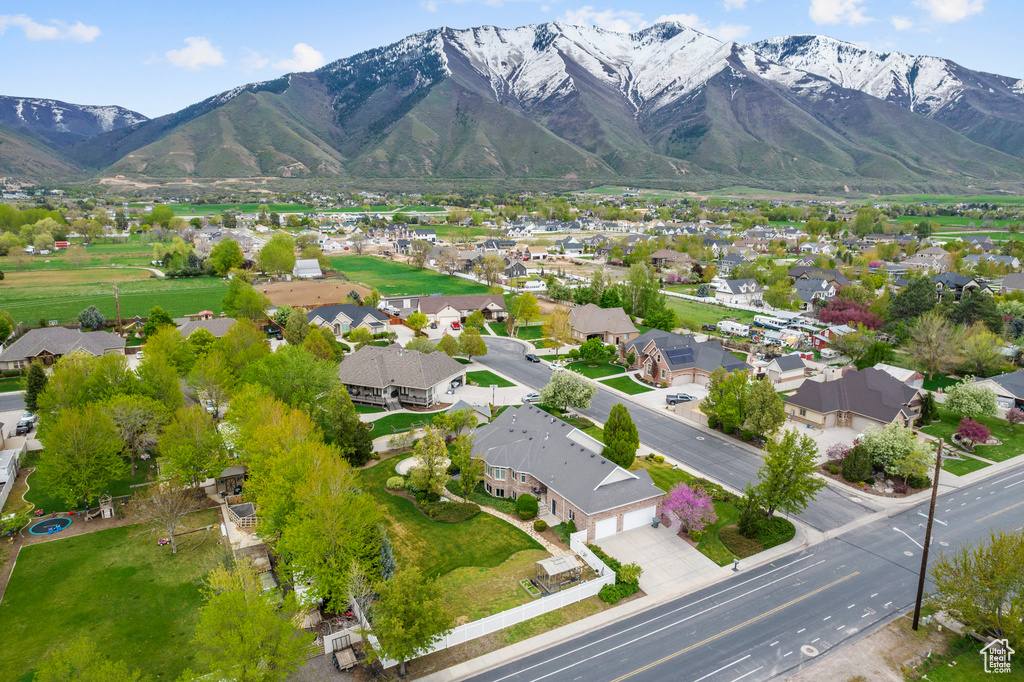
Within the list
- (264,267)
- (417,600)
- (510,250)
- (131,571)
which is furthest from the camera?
(510,250)

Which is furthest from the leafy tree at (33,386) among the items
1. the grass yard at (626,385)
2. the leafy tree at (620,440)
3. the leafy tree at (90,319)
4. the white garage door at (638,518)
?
the grass yard at (626,385)

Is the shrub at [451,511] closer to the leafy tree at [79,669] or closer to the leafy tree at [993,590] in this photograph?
the leafy tree at [79,669]

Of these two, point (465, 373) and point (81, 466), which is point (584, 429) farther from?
point (81, 466)

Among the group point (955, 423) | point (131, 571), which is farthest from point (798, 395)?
point (131, 571)

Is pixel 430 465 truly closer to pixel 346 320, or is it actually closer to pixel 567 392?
pixel 567 392

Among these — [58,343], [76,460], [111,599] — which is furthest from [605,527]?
[58,343]
